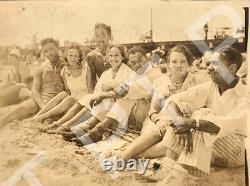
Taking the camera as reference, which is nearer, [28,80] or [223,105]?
[223,105]

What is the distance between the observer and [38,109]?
1438mm

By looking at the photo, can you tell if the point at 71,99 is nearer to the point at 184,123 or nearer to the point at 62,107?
the point at 62,107

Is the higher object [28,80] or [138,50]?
[138,50]

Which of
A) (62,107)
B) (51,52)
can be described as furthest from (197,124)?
(51,52)

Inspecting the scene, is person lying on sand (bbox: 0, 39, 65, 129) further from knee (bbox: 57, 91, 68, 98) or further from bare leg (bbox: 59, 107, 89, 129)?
bare leg (bbox: 59, 107, 89, 129)

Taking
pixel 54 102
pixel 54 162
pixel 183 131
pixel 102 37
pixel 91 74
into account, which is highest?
pixel 102 37

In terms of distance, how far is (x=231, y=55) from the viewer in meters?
1.34

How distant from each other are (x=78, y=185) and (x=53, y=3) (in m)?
0.73

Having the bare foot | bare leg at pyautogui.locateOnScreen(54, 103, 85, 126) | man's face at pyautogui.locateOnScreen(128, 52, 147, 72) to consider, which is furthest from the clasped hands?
the bare foot

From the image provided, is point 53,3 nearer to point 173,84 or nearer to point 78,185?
point 173,84

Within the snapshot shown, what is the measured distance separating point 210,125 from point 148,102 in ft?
0.82

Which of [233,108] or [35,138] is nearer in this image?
[233,108]

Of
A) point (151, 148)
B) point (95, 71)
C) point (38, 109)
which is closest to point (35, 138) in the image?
point (38, 109)

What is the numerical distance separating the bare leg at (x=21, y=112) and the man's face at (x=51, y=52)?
7.3 inches
